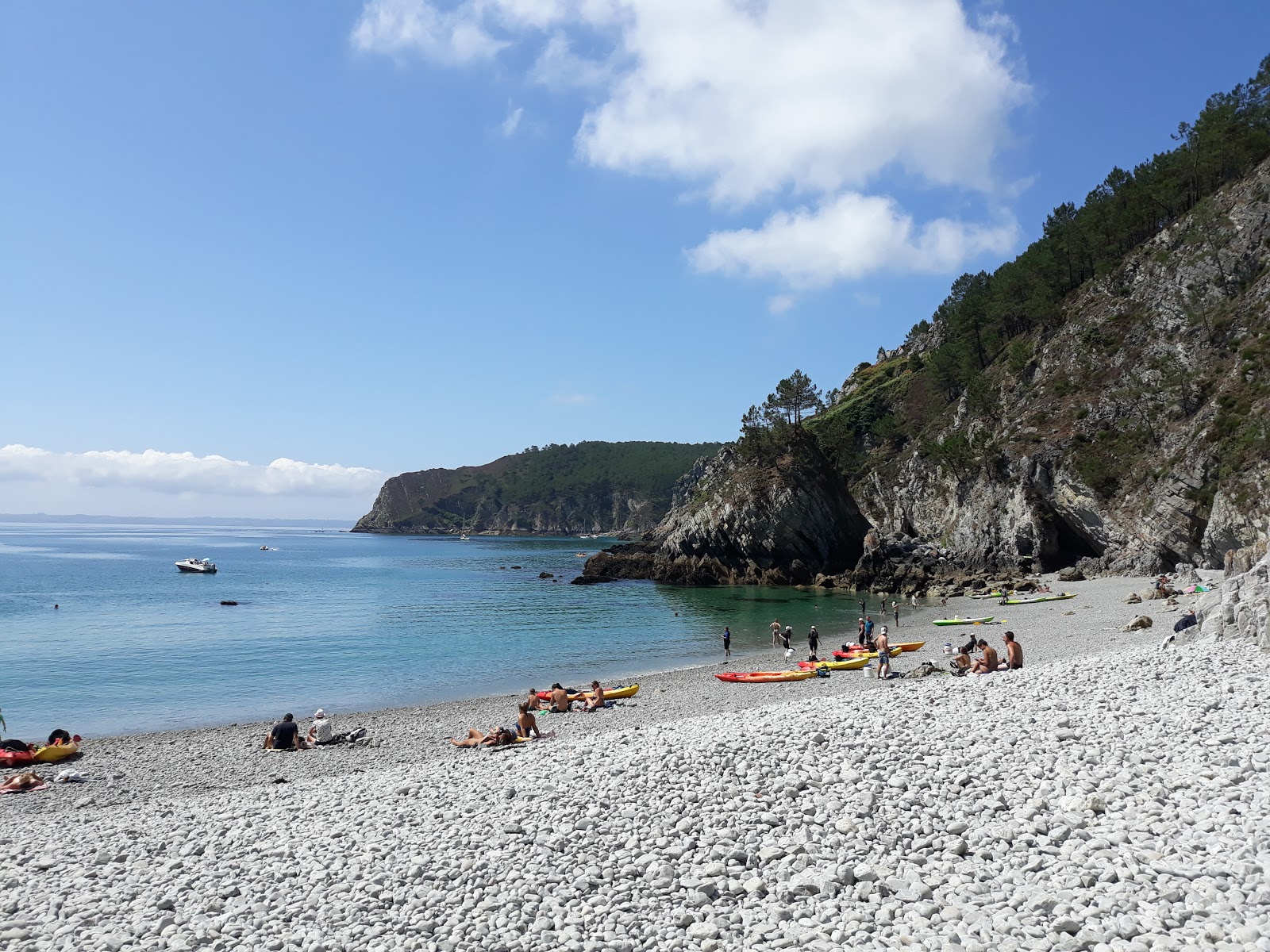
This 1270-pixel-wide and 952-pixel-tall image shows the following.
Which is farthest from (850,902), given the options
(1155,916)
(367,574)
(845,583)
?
(367,574)

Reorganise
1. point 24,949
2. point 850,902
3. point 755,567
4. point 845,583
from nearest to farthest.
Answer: point 850,902 → point 24,949 → point 845,583 → point 755,567

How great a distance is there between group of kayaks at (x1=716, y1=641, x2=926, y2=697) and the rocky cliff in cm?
2843

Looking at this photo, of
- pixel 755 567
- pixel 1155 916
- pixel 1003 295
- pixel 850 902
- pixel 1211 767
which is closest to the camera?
pixel 1155 916

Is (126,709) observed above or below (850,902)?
below

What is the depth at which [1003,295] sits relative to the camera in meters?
91.1

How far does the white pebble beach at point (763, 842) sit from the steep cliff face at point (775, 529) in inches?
2254

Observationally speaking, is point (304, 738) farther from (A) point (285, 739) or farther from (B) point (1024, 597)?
(B) point (1024, 597)

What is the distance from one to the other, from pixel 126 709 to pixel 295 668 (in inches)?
312

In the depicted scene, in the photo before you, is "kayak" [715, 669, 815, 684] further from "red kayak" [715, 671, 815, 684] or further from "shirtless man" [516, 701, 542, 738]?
"shirtless man" [516, 701, 542, 738]

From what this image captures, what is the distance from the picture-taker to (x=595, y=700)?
2398 cm

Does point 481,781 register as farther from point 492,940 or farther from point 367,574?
point 367,574

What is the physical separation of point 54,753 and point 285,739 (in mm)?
5609

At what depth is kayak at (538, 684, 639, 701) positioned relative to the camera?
24547mm

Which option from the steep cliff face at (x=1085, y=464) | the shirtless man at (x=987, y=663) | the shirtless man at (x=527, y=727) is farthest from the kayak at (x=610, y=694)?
the steep cliff face at (x=1085, y=464)
